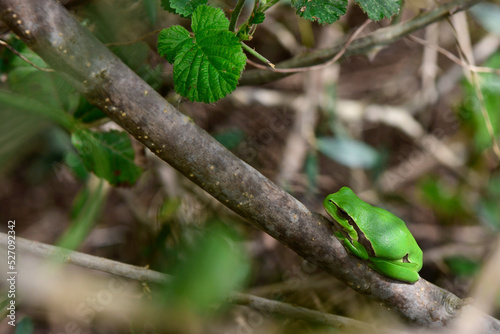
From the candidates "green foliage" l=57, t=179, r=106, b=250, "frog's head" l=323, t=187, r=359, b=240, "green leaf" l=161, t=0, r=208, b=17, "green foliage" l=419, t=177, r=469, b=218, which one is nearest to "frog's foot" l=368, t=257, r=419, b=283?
"frog's head" l=323, t=187, r=359, b=240

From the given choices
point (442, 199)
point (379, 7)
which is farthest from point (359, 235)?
point (442, 199)

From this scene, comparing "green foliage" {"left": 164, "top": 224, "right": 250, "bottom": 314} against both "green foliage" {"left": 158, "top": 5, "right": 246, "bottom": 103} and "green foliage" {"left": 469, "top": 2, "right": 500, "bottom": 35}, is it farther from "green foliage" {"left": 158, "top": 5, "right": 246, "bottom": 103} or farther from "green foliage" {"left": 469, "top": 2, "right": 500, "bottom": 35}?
"green foliage" {"left": 469, "top": 2, "right": 500, "bottom": 35}

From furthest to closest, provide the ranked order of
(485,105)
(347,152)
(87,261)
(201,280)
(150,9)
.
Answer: (347,152) → (485,105) → (150,9) → (87,261) → (201,280)

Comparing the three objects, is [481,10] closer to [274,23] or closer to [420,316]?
[274,23]

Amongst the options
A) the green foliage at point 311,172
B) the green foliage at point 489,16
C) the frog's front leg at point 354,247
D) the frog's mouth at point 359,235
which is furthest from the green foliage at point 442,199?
the frog's front leg at point 354,247

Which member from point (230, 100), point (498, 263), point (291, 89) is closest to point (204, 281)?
point (498, 263)

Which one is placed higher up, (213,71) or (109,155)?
(213,71)

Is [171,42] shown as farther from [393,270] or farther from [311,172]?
[311,172]
